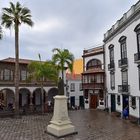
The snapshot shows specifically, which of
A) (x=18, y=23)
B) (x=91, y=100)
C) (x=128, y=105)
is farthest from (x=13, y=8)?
(x=91, y=100)

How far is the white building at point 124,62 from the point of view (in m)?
22.1

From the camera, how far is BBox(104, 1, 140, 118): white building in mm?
22125

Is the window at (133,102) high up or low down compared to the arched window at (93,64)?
down

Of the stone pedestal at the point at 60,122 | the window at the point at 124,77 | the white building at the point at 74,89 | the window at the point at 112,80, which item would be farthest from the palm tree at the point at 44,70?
the white building at the point at 74,89

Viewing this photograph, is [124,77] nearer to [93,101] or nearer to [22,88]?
[93,101]

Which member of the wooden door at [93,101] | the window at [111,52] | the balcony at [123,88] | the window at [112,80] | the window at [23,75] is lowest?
the wooden door at [93,101]

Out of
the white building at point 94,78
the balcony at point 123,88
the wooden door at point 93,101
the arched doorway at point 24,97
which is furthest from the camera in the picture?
the arched doorway at point 24,97

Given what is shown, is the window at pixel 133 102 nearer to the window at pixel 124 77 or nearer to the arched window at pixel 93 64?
the window at pixel 124 77

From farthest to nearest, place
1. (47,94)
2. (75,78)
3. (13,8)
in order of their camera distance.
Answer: (75,78), (47,94), (13,8)

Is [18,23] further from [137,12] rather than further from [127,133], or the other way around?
[127,133]

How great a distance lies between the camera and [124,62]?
25.0 metres

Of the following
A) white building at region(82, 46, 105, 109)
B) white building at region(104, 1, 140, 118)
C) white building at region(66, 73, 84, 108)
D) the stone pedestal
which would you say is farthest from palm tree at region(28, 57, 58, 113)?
white building at region(66, 73, 84, 108)

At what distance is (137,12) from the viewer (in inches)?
848

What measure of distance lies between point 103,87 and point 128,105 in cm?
851
